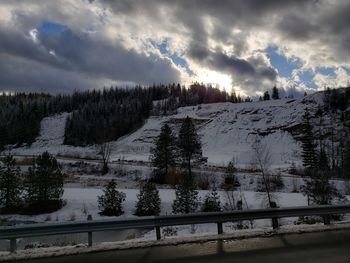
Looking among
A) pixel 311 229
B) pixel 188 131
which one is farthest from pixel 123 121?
pixel 311 229

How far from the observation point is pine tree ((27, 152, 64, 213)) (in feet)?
123

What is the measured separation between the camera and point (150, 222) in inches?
410

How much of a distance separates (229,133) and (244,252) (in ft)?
347

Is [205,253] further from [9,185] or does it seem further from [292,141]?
[292,141]

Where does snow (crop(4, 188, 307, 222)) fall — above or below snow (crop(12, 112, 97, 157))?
below

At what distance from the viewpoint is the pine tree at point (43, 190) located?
37406mm

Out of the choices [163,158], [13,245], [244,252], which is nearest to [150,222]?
[244,252]

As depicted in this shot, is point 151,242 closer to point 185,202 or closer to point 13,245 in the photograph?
point 13,245

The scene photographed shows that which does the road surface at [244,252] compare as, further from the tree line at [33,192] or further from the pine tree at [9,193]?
the pine tree at [9,193]

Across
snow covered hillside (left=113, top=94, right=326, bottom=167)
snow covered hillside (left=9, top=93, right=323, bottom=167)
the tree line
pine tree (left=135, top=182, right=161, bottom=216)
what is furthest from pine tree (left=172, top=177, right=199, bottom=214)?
snow covered hillside (left=113, top=94, right=326, bottom=167)

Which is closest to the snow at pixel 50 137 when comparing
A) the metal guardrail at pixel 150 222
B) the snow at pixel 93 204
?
the snow at pixel 93 204

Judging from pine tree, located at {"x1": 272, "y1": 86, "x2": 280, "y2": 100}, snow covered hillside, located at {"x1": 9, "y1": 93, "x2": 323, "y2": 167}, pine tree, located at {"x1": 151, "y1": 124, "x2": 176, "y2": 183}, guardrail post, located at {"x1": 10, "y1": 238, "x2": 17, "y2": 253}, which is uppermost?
pine tree, located at {"x1": 272, "y1": 86, "x2": 280, "y2": 100}

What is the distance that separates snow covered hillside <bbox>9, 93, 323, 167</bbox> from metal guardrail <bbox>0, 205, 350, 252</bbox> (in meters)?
68.6

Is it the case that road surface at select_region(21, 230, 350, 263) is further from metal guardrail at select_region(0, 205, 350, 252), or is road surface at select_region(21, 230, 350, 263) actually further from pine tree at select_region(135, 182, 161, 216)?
pine tree at select_region(135, 182, 161, 216)
